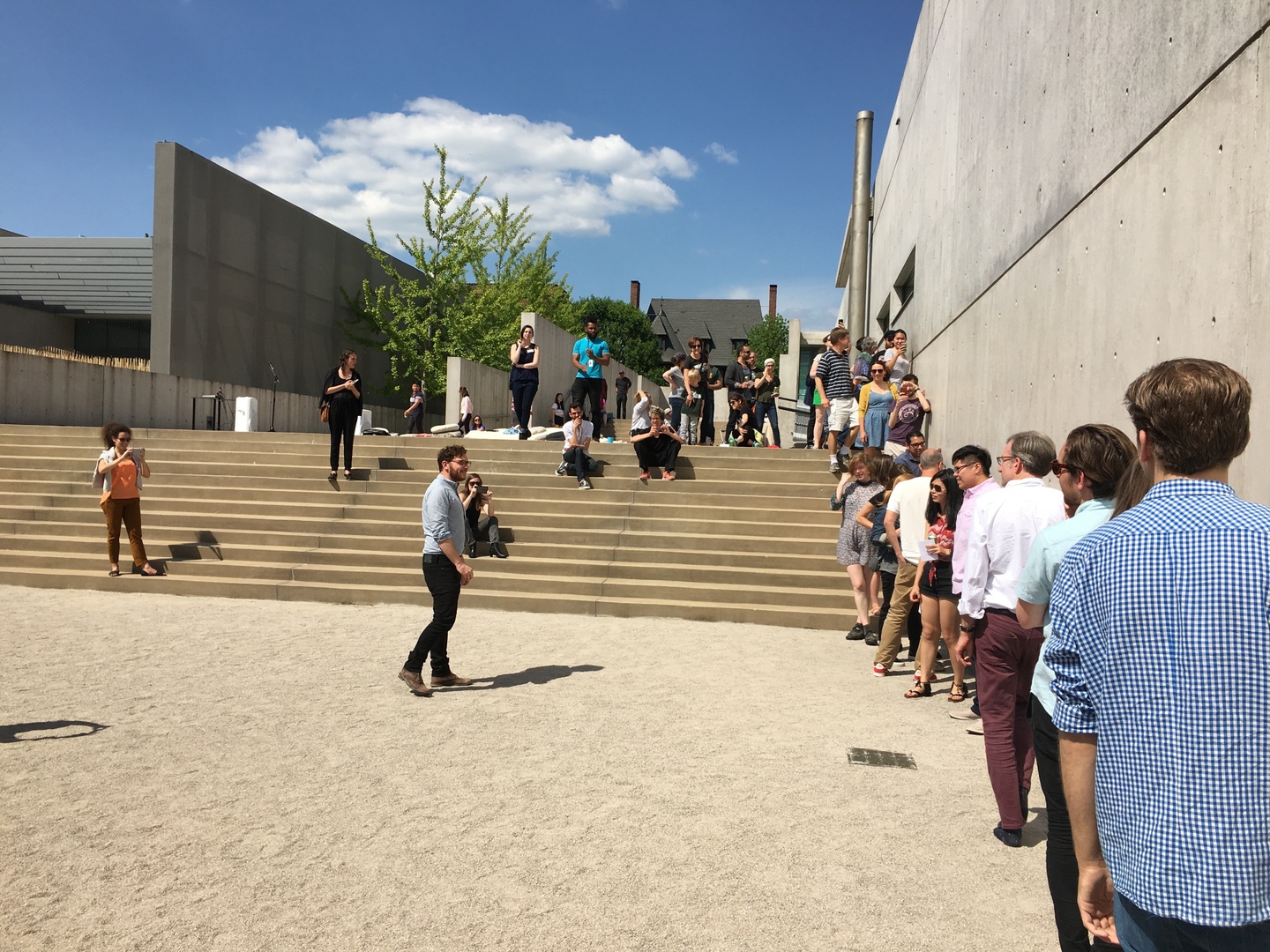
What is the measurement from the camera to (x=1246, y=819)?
5.26ft

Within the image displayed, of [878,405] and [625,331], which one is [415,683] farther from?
[625,331]

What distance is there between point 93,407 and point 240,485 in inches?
350

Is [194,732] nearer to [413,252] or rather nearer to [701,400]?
[701,400]

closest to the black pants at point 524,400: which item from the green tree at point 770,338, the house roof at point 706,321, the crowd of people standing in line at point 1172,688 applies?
the crowd of people standing in line at point 1172,688

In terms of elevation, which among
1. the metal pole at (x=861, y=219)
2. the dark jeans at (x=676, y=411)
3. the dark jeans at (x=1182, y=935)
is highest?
the metal pole at (x=861, y=219)

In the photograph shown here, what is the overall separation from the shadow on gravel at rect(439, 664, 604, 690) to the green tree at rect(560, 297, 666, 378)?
55.9 m

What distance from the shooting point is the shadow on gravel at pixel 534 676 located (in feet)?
22.8

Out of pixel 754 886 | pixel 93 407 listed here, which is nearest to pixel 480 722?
pixel 754 886

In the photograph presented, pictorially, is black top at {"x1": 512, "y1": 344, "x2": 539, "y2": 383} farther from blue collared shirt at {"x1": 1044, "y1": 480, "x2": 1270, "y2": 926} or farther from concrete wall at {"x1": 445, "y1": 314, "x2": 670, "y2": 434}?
blue collared shirt at {"x1": 1044, "y1": 480, "x2": 1270, "y2": 926}

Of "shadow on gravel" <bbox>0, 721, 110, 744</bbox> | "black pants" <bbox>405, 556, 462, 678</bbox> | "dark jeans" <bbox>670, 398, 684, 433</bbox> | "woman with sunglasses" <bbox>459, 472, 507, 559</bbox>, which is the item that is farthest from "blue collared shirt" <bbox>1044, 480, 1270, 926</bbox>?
"dark jeans" <bbox>670, 398, 684, 433</bbox>

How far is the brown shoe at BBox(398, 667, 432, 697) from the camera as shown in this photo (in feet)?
21.3

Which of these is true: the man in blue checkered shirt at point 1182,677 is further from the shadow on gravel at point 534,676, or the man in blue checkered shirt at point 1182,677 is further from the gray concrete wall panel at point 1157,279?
the shadow on gravel at point 534,676

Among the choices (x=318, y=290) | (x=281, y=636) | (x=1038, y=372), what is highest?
(x=318, y=290)

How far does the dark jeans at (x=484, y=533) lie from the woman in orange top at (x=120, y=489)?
3.67 m
